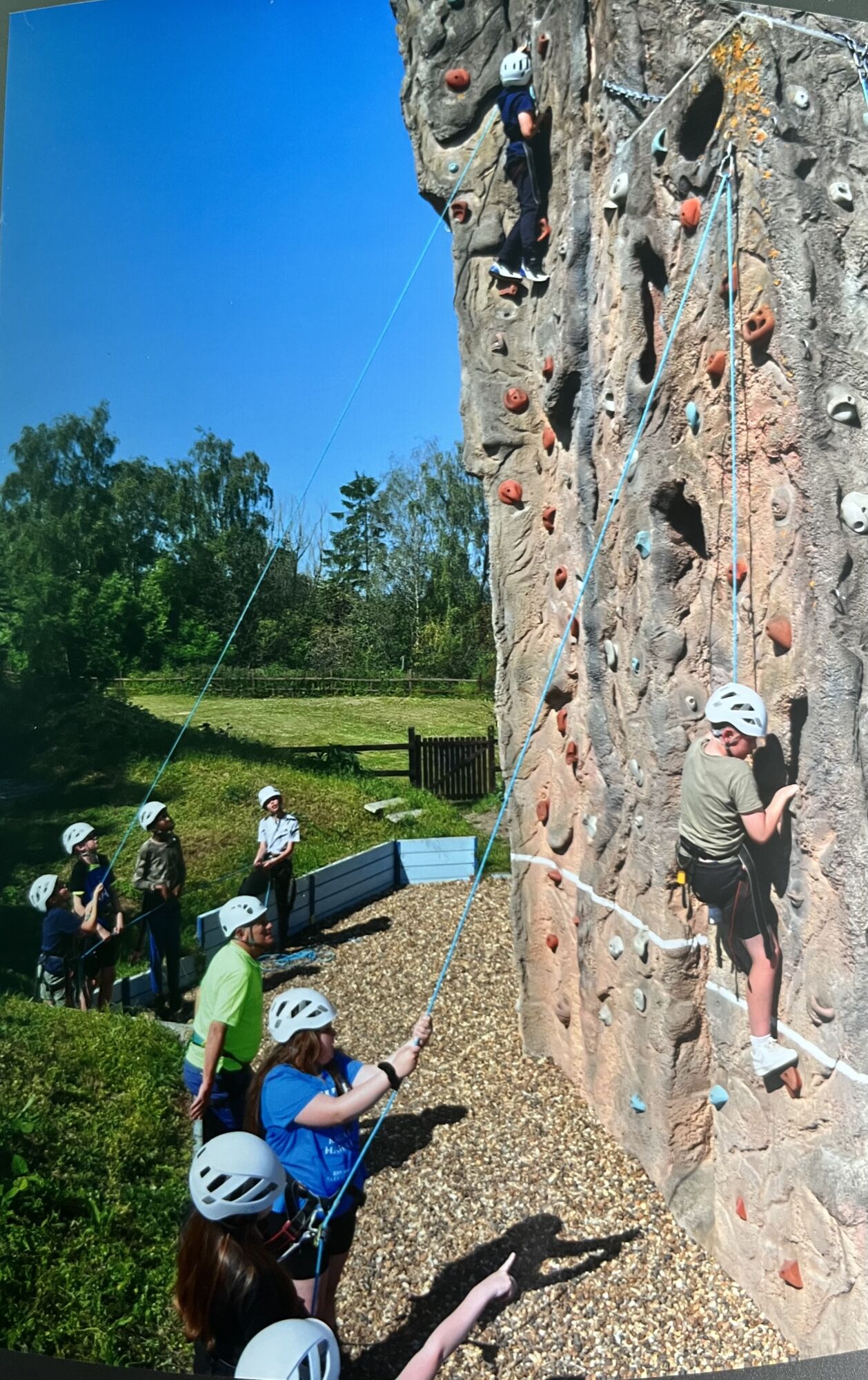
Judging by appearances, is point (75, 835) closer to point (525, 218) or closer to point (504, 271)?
point (504, 271)

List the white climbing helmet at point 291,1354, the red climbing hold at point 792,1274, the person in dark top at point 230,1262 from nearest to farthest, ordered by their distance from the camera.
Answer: the white climbing helmet at point 291,1354, the person in dark top at point 230,1262, the red climbing hold at point 792,1274

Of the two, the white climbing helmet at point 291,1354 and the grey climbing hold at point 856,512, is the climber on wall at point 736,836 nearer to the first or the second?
the grey climbing hold at point 856,512

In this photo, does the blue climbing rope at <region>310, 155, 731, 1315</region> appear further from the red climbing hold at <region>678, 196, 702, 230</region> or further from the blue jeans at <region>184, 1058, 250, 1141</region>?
the blue jeans at <region>184, 1058, 250, 1141</region>

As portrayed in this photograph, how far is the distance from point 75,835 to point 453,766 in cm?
504

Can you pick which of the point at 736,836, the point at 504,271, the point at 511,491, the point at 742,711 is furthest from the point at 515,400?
the point at 736,836

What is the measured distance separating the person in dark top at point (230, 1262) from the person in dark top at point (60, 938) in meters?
1.68

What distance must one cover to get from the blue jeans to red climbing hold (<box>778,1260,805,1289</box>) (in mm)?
2325

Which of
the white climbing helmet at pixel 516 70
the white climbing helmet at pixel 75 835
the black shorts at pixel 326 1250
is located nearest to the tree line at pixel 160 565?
the white climbing helmet at pixel 75 835

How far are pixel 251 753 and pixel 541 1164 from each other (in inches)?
150

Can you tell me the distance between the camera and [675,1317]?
4.18 metres

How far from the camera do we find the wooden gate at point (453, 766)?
922cm

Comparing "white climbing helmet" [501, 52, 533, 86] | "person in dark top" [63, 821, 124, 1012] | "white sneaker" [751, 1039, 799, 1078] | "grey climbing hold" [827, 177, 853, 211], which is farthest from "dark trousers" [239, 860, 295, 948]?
"white climbing helmet" [501, 52, 533, 86]

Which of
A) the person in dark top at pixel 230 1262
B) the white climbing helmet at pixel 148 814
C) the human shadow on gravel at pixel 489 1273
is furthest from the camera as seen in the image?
the white climbing helmet at pixel 148 814

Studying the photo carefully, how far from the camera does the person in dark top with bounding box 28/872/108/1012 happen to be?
4.75 meters
